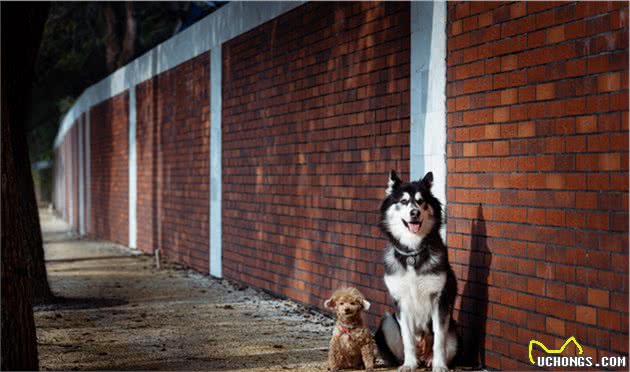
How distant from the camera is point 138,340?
8852 mm

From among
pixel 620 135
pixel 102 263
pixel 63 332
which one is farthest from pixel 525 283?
pixel 102 263

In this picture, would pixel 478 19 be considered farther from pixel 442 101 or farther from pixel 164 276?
pixel 164 276

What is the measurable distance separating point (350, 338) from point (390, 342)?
1.09 feet

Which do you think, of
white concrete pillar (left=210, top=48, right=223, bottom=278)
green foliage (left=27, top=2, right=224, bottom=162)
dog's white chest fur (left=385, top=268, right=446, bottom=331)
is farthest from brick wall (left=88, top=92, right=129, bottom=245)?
dog's white chest fur (left=385, top=268, right=446, bottom=331)

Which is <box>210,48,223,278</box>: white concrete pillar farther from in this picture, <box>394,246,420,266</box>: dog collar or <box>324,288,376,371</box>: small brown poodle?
<box>394,246,420,266</box>: dog collar

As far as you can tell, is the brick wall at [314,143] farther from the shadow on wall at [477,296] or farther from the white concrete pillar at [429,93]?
the shadow on wall at [477,296]

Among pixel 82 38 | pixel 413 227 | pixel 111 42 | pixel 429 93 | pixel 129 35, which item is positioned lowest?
pixel 413 227

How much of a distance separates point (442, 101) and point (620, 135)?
7.41ft

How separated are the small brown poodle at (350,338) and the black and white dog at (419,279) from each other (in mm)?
243

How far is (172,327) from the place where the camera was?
966 centimetres

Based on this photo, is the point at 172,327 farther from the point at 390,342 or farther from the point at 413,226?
the point at 413,226

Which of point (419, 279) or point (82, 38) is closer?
point (419, 279)

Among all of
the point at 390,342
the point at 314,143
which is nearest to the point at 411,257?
the point at 390,342

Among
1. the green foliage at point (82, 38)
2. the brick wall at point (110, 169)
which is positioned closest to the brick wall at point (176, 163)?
the brick wall at point (110, 169)
